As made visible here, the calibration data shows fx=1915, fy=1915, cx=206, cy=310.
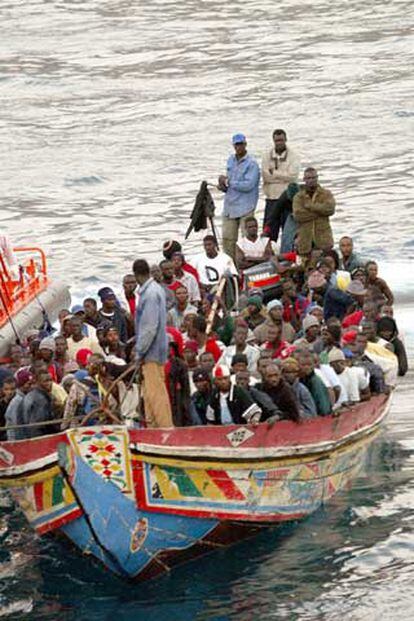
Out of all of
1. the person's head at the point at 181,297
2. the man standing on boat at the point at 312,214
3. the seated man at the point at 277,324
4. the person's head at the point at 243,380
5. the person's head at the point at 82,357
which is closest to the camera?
the person's head at the point at 243,380

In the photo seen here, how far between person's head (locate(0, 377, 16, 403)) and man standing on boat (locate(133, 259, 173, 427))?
1749 mm

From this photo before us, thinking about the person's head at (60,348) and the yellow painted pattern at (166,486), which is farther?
the person's head at (60,348)

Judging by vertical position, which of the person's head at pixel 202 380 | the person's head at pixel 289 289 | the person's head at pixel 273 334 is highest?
the person's head at pixel 289 289

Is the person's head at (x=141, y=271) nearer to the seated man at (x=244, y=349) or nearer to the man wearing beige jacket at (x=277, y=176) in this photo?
the seated man at (x=244, y=349)

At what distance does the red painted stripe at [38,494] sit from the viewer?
17.7m

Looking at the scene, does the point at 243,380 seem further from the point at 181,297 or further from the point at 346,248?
the point at 346,248

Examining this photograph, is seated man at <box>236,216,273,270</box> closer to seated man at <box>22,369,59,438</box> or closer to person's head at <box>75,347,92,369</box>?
person's head at <box>75,347,92,369</box>

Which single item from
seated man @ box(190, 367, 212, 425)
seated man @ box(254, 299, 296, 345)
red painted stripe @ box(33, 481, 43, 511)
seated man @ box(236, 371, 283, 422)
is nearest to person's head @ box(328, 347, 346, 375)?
seated man @ box(254, 299, 296, 345)

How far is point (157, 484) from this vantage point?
17219 millimetres

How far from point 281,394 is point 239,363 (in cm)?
53

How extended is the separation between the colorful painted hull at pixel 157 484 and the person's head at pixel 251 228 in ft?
18.9

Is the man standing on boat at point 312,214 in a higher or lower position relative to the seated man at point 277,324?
higher

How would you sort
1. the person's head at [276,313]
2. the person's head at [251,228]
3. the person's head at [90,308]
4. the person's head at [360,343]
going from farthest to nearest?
the person's head at [251,228] < the person's head at [90,308] < the person's head at [276,313] < the person's head at [360,343]

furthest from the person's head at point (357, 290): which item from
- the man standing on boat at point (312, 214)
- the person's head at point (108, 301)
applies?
the person's head at point (108, 301)
